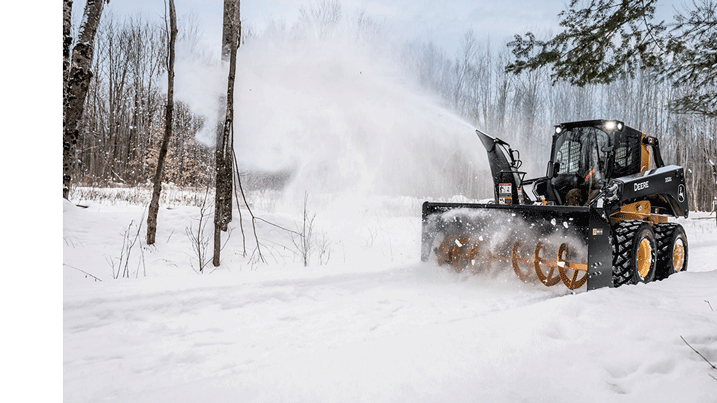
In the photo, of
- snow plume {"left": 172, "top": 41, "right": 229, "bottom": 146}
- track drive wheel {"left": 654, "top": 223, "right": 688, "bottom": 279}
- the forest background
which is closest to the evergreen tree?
track drive wheel {"left": 654, "top": 223, "right": 688, "bottom": 279}

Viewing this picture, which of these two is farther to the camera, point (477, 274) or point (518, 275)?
point (477, 274)

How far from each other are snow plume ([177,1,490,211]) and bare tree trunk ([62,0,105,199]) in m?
2.29

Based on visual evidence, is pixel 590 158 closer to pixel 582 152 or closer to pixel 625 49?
pixel 582 152

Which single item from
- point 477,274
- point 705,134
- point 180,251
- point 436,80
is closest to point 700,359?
point 477,274

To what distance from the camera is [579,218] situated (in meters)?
4.16

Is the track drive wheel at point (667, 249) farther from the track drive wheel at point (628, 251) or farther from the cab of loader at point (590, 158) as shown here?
the cab of loader at point (590, 158)

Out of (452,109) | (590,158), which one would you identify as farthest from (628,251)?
(452,109)

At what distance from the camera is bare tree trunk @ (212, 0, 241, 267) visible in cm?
566

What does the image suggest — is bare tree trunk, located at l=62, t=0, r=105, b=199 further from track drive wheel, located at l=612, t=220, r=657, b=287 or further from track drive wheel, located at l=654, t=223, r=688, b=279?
track drive wheel, located at l=654, t=223, r=688, b=279

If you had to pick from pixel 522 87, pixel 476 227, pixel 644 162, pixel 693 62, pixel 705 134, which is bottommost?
pixel 476 227

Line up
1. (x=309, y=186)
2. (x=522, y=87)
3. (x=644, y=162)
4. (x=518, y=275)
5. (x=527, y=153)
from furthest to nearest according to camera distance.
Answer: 1. (x=527, y=153)
2. (x=522, y=87)
3. (x=309, y=186)
4. (x=644, y=162)
5. (x=518, y=275)

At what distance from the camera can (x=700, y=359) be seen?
188 cm

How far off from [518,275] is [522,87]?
19247 mm
